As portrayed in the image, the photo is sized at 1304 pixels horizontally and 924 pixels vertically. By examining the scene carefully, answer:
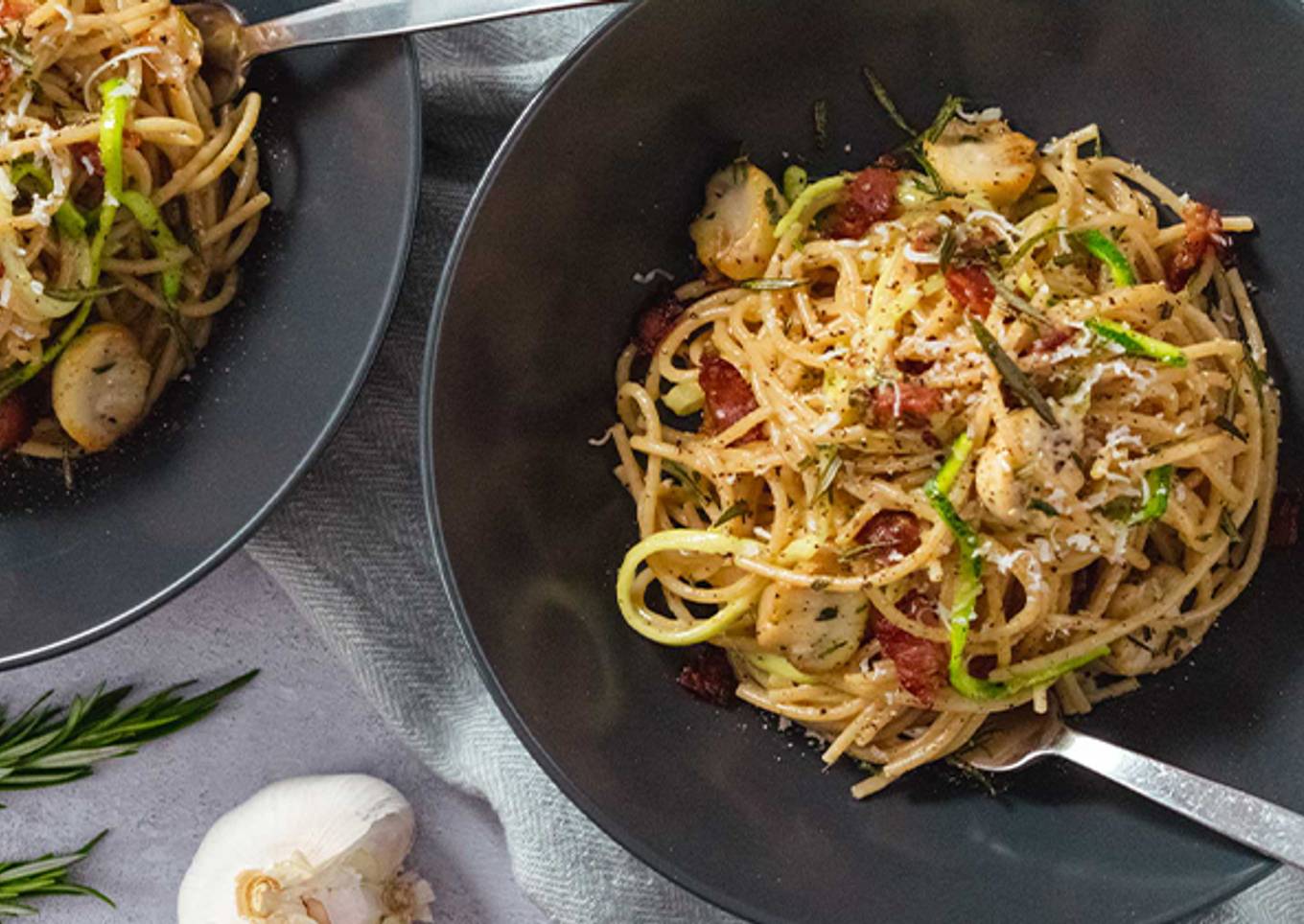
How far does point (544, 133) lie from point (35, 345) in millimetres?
1195

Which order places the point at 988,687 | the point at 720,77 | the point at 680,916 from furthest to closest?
1. the point at 680,916
2. the point at 720,77
3. the point at 988,687

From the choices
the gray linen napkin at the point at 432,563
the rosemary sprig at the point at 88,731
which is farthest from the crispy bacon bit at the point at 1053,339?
the rosemary sprig at the point at 88,731

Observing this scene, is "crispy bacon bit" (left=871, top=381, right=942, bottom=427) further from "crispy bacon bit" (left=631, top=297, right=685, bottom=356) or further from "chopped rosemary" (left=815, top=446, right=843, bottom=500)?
"crispy bacon bit" (left=631, top=297, right=685, bottom=356)

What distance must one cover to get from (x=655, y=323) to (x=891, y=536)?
749 millimetres

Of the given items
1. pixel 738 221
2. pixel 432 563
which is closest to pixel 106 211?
pixel 432 563

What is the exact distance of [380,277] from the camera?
9.63 ft

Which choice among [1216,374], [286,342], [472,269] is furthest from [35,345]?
[1216,374]

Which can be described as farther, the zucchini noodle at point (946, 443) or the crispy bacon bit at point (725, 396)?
the crispy bacon bit at point (725, 396)

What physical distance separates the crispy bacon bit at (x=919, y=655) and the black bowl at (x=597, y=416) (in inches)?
13.3

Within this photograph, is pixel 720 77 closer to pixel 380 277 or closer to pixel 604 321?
pixel 604 321

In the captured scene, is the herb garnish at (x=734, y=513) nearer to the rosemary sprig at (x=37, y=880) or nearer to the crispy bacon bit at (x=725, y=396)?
the crispy bacon bit at (x=725, y=396)

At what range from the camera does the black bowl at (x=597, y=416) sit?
2814mm

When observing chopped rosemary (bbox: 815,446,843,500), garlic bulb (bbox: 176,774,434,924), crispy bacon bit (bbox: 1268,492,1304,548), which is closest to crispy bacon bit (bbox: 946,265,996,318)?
chopped rosemary (bbox: 815,446,843,500)

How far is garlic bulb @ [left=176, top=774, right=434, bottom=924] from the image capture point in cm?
335
